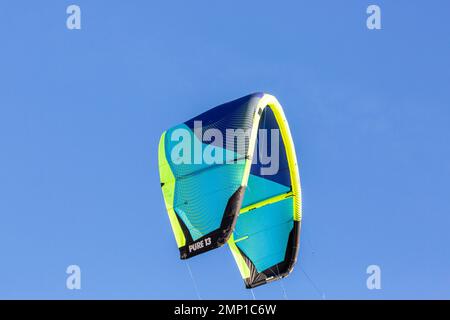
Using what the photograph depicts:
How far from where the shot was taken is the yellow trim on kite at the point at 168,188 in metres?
33.4

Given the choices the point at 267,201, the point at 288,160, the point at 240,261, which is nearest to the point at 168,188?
the point at 267,201

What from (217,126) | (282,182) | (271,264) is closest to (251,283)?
(271,264)

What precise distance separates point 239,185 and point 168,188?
3.56 metres

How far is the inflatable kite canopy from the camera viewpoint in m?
32.0

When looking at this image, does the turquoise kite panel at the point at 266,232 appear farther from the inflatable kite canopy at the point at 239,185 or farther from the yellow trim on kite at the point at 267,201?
the yellow trim on kite at the point at 267,201

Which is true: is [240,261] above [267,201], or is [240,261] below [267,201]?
below

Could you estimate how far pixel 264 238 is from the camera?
35406mm

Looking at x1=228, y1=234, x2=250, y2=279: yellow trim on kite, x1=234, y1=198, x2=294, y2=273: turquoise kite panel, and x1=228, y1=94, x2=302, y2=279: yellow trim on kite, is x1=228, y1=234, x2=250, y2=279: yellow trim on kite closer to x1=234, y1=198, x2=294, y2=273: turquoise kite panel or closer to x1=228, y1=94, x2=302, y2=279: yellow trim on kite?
x1=228, y1=94, x2=302, y2=279: yellow trim on kite

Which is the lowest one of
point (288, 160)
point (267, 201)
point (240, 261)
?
point (240, 261)

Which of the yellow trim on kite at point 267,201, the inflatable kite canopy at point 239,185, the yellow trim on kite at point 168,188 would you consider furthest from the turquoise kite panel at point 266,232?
the yellow trim on kite at point 168,188

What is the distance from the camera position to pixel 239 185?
104 ft

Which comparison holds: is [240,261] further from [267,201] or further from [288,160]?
[288,160]

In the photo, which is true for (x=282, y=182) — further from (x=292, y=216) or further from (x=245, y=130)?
(x=245, y=130)

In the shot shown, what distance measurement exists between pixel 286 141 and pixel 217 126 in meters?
2.39
